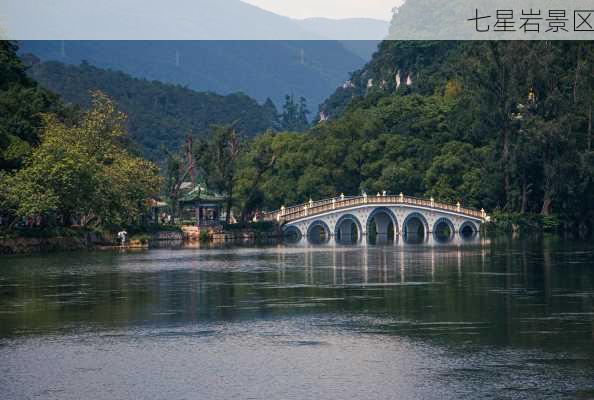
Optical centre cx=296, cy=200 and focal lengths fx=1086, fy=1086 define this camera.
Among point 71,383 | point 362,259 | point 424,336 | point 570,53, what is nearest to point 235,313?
point 424,336

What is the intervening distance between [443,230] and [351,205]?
14573 mm

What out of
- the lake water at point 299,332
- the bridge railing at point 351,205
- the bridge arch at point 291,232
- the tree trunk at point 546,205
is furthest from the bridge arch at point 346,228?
the lake water at point 299,332

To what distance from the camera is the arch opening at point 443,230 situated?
93375mm

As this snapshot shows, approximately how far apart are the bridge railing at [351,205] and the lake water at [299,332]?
41556mm

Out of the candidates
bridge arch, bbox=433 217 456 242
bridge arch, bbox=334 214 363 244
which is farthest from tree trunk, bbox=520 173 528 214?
bridge arch, bbox=334 214 363 244

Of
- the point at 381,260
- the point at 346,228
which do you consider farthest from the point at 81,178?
the point at 346,228

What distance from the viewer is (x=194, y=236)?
8850 cm

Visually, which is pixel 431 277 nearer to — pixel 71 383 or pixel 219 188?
pixel 71 383

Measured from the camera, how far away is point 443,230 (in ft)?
348

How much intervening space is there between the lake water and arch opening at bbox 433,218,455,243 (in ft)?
131

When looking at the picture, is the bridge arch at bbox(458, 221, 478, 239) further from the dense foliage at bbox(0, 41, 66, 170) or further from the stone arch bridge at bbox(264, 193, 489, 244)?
the dense foliage at bbox(0, 41, 66, 170)

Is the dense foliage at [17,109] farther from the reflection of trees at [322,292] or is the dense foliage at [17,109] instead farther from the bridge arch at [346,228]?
the bridge arch at [346,228]

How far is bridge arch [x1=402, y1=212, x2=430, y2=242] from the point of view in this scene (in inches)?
3818

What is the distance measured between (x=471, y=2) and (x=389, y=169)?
6493cm
